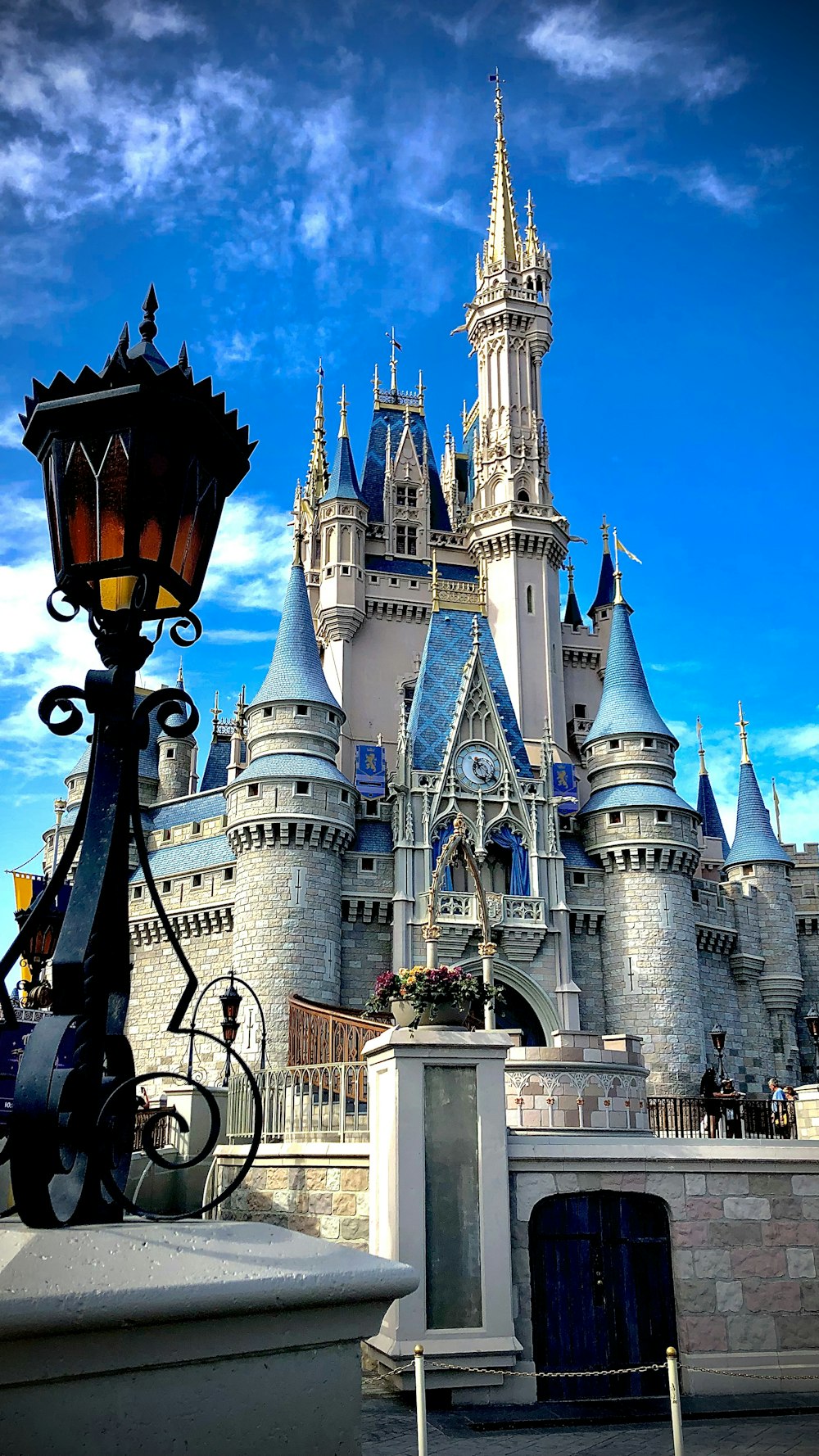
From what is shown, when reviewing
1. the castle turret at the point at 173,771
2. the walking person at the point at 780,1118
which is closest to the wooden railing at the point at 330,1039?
the walking person at the point at 780,1118

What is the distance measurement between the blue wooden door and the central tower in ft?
99.0

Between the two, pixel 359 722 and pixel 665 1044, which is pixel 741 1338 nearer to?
pixel 665 1044

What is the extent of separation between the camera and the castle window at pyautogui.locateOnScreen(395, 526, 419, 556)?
153 feet

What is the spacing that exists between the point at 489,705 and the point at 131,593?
107ft

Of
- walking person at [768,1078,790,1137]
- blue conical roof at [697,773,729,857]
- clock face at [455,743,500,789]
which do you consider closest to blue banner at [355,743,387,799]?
clock face at [455,743,500,789]

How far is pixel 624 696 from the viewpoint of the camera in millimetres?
37875

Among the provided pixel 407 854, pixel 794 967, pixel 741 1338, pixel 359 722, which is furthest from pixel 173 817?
pixel 741 1338

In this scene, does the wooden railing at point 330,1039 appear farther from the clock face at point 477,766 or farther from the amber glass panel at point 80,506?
the clock face at point 477,766

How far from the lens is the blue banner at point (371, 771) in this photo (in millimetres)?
37688

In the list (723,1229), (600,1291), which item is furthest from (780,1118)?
(600,1291)

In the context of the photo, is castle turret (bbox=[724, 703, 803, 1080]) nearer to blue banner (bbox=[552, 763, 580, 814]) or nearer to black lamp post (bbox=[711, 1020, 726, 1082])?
black lamp post (bbox=[711, 1020, 726, 1082])

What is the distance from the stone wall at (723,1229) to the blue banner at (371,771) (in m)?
26.8

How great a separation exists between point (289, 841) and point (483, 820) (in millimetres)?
5970

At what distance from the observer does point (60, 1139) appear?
257cm
